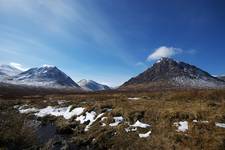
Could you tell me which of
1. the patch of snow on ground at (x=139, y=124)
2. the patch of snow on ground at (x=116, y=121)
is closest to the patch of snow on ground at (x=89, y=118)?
the patch of snow on ground at (x=116, y=121)

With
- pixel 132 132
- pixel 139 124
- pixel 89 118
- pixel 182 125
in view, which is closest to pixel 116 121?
pixel 139 124

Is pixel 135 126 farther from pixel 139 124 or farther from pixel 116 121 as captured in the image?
pixel 116 121

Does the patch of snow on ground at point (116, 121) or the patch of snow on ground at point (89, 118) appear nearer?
the patch of snow on ground at point (116, 121)

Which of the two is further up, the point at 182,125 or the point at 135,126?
the point at 182,125

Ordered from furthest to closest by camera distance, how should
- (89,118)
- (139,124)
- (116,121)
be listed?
(89,118) < (116,121) < (139,124)

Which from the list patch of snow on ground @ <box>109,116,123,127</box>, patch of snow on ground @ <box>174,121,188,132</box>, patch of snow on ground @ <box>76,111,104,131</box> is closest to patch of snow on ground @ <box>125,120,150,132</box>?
patch of snow on ground @ <box>109,116,123,127</box>

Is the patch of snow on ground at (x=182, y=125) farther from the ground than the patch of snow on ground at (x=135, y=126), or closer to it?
farther from the ground

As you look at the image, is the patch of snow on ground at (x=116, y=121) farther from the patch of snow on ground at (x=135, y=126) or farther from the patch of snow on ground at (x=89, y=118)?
the patch of snow on ground at (x=89, y=118)

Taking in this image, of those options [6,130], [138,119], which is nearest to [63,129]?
[6,130]

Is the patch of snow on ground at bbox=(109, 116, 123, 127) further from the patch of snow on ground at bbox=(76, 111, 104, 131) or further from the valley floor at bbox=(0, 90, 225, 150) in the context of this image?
the patch of snow on ground at bbox=(76, 111, 104, 131)

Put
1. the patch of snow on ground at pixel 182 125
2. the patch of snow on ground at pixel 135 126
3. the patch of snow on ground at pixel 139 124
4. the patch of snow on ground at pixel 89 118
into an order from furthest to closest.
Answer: the patch of snow on ground at pixel 89 118 < the patch of snow on ground at pixel 139 124 < the patch of snow on ground at pixel 135 126 < the patch of snow on ground at pixel 182 125

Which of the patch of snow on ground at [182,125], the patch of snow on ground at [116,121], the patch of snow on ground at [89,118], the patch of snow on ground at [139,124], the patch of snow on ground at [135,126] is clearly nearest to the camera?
the patch of snow on ground at [182,125]

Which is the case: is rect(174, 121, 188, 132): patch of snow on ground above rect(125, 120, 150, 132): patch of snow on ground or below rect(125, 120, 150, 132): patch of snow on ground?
above

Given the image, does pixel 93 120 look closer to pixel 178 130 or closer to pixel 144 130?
pixel 144 130
